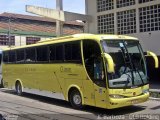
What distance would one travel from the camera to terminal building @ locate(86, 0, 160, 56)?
26547 millimetres

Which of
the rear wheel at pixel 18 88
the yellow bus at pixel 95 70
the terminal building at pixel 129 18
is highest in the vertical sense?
the terminal building at pixel 129 18

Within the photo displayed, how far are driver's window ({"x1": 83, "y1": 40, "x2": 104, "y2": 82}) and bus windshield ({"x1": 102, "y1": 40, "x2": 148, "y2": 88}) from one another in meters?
0.37

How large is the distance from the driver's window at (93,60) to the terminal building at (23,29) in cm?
5370

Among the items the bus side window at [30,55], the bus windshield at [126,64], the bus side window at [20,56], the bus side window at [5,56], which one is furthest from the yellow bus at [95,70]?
the bus side window at [5,56]

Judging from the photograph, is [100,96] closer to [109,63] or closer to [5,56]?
[109,63]

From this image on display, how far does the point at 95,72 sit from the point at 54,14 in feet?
52.4

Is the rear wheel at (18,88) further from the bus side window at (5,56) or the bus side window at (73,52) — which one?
the bus side window at (73,52)

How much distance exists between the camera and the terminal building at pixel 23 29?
69.4 meters

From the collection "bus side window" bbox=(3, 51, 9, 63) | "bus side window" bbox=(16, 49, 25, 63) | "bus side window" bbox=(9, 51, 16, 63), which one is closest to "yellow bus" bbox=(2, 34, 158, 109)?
"bus side window" bbox=(16, 49, 25, 63)

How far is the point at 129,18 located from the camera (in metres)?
28.2

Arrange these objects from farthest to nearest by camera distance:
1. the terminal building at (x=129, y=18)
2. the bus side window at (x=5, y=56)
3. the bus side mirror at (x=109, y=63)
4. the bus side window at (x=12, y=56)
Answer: the terminal building at (x=129, y=18) < the bus side window at (x=5, y=56) < the bus side window at (x=12, y=56) < the bus side mirror at (x=109, y=63)

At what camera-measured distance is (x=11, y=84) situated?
22203 mm

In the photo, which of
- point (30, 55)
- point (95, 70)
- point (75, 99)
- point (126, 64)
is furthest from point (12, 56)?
point (126, 64)

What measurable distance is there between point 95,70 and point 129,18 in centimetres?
1500
